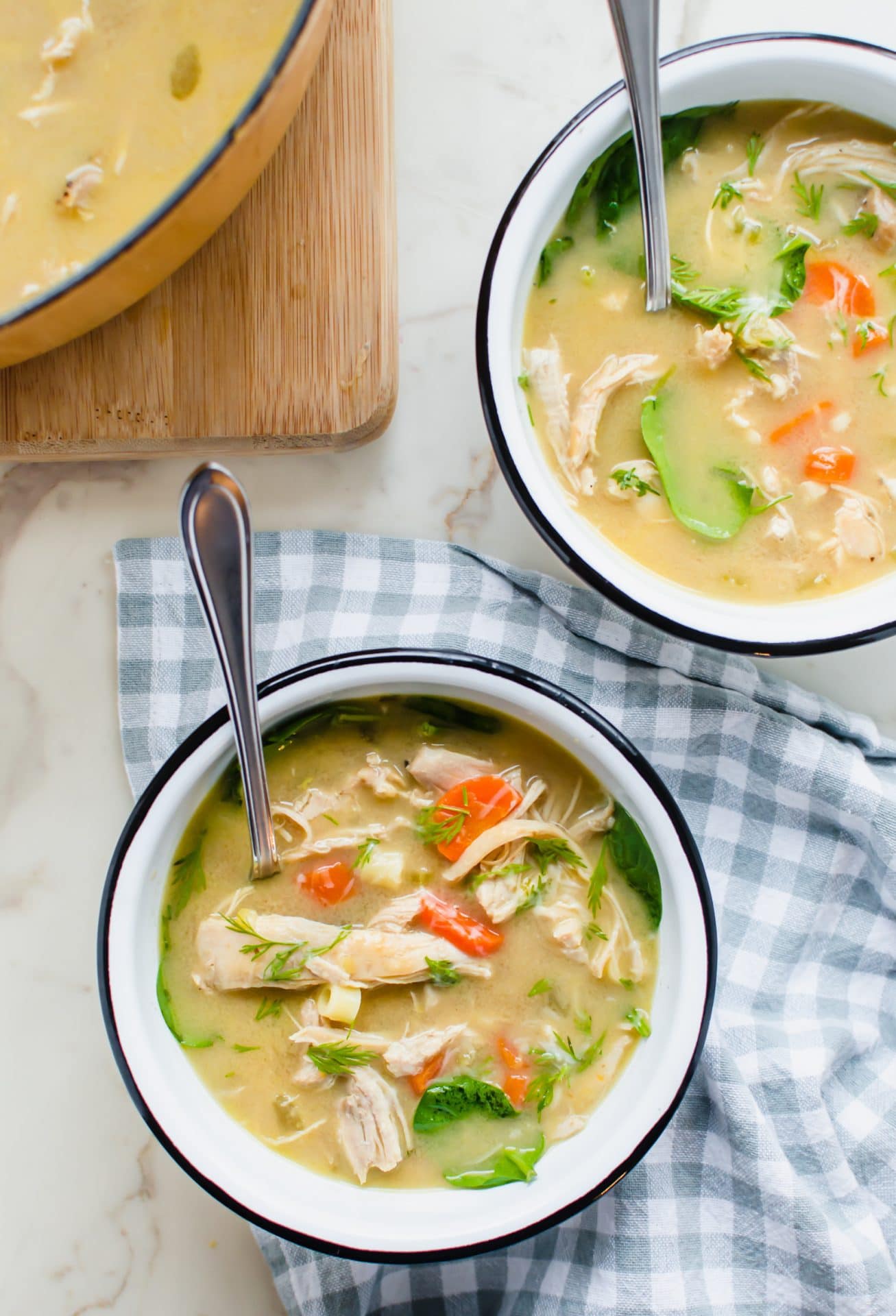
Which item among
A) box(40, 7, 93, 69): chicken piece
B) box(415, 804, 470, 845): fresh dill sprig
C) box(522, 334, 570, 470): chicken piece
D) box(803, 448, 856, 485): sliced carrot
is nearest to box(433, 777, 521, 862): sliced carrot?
box(415, 804, 470, 845): fresh dill sprig

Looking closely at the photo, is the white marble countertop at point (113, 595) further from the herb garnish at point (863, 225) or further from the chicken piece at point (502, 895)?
the chicken piece at point (502, 895)

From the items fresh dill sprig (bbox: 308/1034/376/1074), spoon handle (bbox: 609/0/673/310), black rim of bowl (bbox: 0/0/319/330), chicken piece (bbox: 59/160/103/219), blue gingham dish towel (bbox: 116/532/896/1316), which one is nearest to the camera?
black rim of bowl (bbox: 0/0/319/330)

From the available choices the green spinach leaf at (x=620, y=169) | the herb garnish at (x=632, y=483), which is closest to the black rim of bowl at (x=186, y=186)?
the green spinach leaf at (x=620, y=169)

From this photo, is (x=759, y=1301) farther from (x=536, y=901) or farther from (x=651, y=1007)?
(x=536, y=901)

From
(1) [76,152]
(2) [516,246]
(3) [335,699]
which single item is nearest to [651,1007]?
(3) [335,699]

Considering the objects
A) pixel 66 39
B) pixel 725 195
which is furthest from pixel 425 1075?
pixel 66 39

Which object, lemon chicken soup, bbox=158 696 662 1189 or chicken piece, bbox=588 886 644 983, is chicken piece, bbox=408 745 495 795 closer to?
lemon chicken soup, bbox=158 696 662 1189
